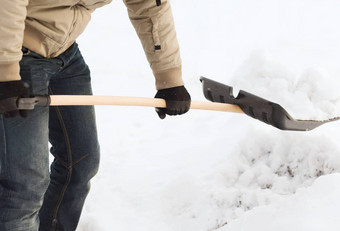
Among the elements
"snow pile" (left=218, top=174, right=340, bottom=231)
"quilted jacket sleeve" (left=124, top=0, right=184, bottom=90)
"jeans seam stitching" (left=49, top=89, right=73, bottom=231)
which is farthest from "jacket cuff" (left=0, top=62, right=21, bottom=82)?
"snow pile" (left=218, top=174, right=340, bottom=231)

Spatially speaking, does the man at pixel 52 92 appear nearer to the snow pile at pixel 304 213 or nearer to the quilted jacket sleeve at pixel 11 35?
the quilted jacket sleeve at pixel 11 35

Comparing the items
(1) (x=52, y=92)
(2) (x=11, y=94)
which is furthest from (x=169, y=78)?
(2) (x=11, y=94)

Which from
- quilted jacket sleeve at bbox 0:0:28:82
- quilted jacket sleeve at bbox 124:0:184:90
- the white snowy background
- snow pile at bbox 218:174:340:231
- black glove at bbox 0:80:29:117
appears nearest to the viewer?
quilted jacket sleeve at bbox 0:0:28:82

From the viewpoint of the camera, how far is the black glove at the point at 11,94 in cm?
190

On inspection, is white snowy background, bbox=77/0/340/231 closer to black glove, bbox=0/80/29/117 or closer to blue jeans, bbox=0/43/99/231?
blue jeans, bbox=0/43/99/231

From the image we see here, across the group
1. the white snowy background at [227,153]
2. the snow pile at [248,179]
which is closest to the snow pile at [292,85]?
the white snowy background at [227,153]

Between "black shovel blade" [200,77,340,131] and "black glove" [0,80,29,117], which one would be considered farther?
"black shovel blade" [200,77,340,131]

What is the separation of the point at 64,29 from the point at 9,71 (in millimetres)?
323

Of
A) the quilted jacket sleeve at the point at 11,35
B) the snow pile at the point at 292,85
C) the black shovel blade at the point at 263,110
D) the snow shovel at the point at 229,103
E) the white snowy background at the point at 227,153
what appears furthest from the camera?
the snow pile at the point at 292,85

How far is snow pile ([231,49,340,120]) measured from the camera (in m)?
3.77

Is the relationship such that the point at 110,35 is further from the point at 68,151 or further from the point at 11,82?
the point at 11,82

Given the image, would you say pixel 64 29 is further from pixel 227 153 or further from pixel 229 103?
pixel 227 153

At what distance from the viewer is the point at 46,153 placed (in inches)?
85.9

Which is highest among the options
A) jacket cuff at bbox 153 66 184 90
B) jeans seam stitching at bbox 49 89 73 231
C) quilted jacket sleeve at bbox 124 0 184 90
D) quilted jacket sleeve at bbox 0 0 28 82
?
quilted jacket sleeve at bbox 0 0 28 82
